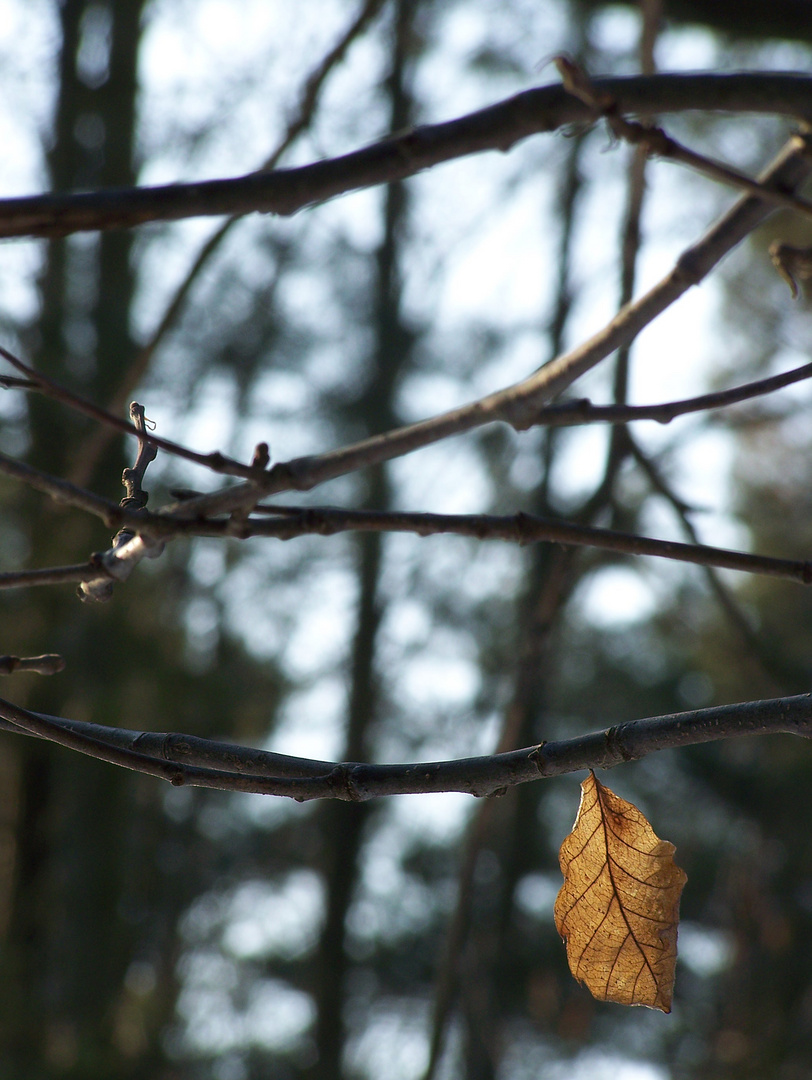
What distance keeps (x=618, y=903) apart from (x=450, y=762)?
0.64ft

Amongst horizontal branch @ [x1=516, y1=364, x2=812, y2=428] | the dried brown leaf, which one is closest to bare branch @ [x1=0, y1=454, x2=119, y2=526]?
horizontal branch @ [x1=516, y1=364, x2=812, y2=428]

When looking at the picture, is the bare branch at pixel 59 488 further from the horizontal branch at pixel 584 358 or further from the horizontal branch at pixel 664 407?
the horizontal branch at pixel 664 407

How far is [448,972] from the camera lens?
111 centimetres

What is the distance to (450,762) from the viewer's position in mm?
422

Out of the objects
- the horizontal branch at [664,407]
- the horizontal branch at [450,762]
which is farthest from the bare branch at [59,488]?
the horizontal branch at [664,407]

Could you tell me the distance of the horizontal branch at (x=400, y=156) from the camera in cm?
32

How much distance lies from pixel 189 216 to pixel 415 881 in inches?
232

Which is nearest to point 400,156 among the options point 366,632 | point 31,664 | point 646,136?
point 646,136

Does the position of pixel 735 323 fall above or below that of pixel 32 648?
above

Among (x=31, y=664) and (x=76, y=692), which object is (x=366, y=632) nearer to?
(x=76, y=692)

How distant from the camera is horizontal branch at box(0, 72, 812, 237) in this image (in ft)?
1.05

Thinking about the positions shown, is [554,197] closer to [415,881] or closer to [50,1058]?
[50,1058]

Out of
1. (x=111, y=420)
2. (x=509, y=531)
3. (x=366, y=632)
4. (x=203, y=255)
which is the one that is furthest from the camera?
(x=366, y=632)

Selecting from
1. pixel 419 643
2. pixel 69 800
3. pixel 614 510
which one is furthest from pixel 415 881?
pixel 614 510
